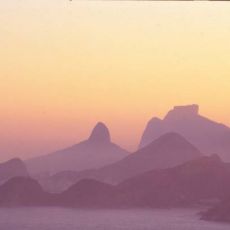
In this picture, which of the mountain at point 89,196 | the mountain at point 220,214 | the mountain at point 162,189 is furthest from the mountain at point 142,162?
the mountain at point 220,214

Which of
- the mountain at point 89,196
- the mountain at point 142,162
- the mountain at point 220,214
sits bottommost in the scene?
the mountain at point 220,214

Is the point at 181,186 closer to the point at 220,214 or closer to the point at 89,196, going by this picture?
the point at 89,196

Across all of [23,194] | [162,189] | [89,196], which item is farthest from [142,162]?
[23,194]

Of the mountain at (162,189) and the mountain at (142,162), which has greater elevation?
the mountain at (142,162)

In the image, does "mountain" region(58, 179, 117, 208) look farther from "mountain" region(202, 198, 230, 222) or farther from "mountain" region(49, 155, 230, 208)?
"mountain" region(202, 198, 230, 222)

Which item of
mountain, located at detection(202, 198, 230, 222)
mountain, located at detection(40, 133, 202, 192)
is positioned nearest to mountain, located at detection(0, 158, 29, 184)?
mountain, located at detection(40, 133, 202, 192)

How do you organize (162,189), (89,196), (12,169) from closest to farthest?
(89,196), (162,189), (12,169)

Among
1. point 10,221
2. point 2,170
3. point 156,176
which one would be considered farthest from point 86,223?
point 2,170

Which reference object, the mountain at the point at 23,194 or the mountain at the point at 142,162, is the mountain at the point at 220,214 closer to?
the mountain at the point at 23,194
